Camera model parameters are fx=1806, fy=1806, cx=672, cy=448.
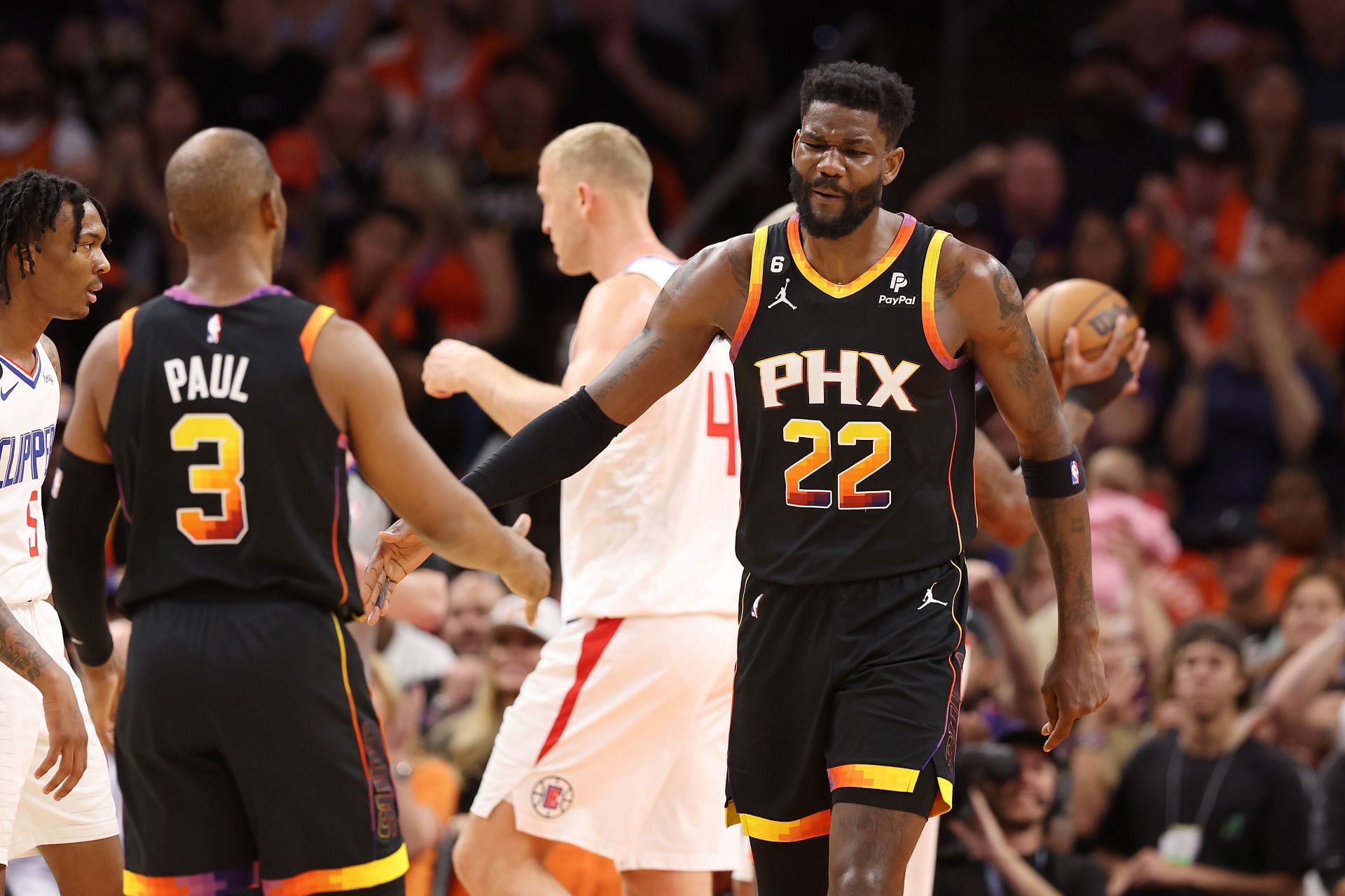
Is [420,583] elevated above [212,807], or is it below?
above

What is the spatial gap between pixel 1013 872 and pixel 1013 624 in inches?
41.7

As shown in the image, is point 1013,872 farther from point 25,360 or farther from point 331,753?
point 25,360

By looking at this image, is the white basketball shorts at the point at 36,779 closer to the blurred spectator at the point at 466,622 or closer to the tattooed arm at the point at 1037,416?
the tattooed arm at the point at 1037,416

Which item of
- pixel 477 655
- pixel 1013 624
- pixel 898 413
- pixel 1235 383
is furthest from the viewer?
pixel 1235 383

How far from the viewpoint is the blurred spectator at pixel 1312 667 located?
319 inches

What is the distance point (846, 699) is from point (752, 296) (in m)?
1.00

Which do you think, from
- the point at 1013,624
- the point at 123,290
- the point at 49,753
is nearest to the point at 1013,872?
the point at 1013,624

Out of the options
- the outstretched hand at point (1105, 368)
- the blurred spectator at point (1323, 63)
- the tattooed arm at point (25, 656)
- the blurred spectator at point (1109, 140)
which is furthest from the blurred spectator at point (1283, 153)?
the tattooed arm at point (25, 656)

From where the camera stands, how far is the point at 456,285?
1135 centimetres

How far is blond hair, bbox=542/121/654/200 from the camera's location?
5.94 metres

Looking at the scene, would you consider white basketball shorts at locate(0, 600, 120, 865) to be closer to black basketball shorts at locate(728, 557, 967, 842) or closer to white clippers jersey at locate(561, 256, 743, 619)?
white clippers jersey at locate(561, 256, 743, 619)

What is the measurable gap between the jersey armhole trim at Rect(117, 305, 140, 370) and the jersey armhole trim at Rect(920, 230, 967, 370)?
1976mm

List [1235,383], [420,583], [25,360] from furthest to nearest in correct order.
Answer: [1235,383] < [420,583] < [25,360]

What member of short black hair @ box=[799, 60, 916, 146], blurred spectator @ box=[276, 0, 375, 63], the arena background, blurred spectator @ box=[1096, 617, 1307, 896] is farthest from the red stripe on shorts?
blurred spectator @ box=[276, 0, 375, 63]
